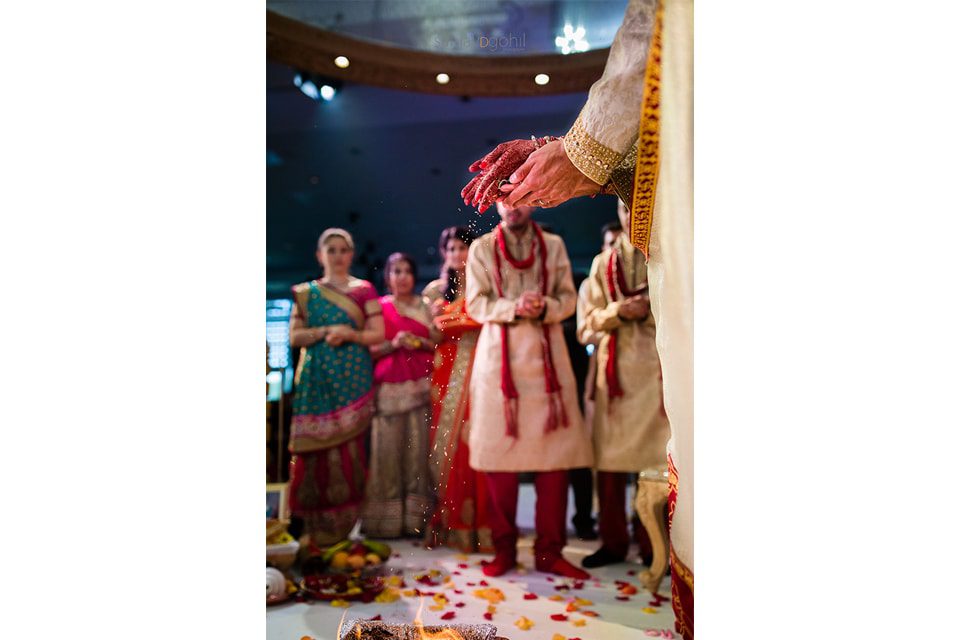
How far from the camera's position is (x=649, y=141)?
1.15 meters

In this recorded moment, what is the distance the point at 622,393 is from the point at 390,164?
3.45 ft

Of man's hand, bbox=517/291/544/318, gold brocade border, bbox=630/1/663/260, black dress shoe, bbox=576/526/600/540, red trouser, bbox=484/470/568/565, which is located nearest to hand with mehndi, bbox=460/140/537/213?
gold brocade border, bbox=630/1/663/260

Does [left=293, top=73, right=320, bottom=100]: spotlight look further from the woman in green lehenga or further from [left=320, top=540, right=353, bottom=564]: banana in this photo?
[left=320, top=540, right=353, bottom=564]: banana

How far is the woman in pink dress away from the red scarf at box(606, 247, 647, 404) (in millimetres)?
716

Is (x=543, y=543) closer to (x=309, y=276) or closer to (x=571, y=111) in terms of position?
(x=571, y=111)

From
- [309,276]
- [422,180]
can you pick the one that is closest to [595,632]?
[422,180]

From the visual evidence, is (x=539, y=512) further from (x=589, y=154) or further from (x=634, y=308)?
(x=589, y=154)

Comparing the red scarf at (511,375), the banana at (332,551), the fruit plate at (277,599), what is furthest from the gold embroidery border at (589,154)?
the banana at (332,551)

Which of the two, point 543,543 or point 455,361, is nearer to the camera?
point 543,543

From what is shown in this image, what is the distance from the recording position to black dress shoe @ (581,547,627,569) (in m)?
2.17

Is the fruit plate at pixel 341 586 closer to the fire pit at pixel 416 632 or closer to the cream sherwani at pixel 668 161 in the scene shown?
the fire pit at pixel 416 632

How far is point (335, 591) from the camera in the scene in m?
1.87

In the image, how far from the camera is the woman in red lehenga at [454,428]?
6.57 ft

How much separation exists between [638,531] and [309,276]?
2.18 meters
